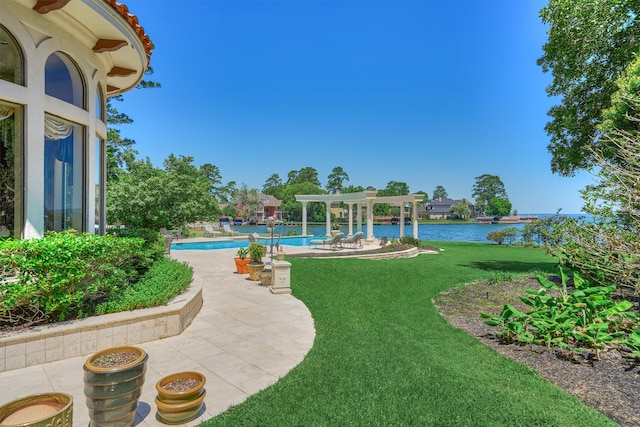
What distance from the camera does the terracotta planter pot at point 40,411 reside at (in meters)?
2.04

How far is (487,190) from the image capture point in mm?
113000

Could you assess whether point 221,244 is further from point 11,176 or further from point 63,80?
point 11,176

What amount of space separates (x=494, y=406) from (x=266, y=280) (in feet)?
21.7

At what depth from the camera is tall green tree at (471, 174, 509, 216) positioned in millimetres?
111688

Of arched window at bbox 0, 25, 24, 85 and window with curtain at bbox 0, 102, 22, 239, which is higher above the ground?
arched window at bbox 0, 25, 24, 85

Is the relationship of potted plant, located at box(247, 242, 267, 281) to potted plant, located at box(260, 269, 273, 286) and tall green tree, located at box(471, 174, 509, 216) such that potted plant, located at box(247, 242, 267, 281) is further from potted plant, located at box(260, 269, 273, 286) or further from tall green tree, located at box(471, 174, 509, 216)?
tall green tree, located at box(471, 174, 509, 216)

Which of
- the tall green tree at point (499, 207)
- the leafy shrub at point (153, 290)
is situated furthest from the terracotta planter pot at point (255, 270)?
the tall green tree at point (499, 207)

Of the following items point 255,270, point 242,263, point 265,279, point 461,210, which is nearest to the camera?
point 265,279

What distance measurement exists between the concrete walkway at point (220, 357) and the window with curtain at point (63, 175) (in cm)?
252

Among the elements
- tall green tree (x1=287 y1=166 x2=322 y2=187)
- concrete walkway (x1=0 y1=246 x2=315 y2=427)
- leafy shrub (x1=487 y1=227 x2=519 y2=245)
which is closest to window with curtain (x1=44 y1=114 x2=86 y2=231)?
concrete walkway (x1=0 y1=246 x2=315 y2=427)

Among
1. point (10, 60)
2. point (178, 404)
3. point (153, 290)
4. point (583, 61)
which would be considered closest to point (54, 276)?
point (153, 290)

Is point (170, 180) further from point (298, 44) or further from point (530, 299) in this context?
point (530, 299)

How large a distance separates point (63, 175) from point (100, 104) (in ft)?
7.10

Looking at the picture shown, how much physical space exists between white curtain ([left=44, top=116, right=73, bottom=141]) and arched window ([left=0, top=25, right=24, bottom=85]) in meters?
0.64
